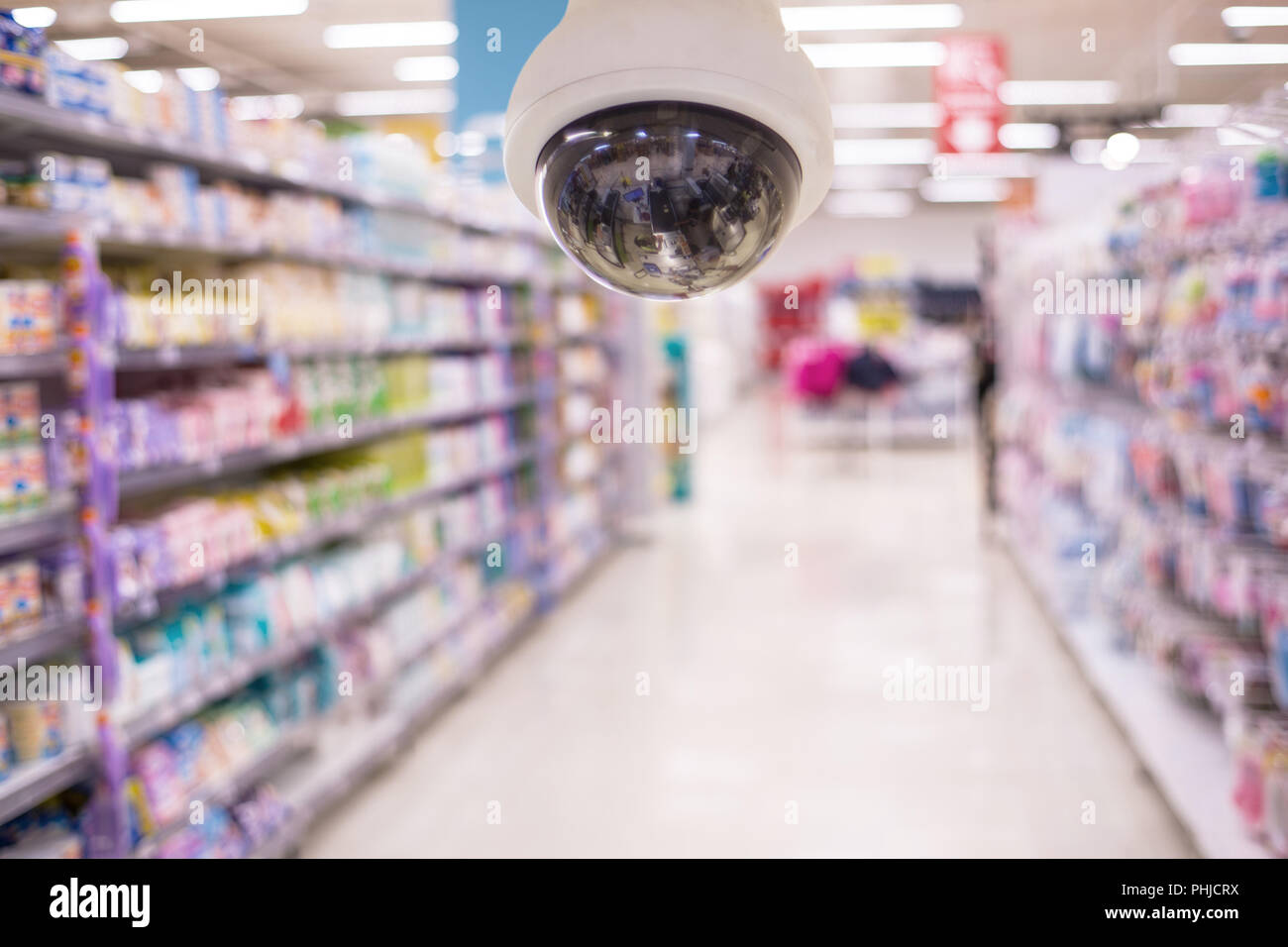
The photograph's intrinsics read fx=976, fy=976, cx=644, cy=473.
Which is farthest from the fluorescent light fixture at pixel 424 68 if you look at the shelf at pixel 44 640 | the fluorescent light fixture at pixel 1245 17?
the shelf at pixel 44 640

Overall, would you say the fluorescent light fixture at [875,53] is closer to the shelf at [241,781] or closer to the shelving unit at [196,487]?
the shelving unit at [196,487]

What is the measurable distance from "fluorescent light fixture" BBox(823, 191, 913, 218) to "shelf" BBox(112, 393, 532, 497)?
1592 centimetres

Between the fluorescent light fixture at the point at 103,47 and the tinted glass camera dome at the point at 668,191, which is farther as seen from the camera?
the fluorescent light fixture at the point at 103,47

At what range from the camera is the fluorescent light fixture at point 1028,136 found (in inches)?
521

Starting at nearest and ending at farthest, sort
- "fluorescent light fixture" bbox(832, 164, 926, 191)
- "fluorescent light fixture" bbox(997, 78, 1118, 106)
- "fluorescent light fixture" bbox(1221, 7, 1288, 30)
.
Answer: "fluorescent light fixture" bbox(1221, 7, 1288, 30)
"fluorescent light fixture" bbox(997, 78, 1118, 106)
"fluorescent light fixture" bbox(832, 164, 926, 191)

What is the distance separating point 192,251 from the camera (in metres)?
2.97

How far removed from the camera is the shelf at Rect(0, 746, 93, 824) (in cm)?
199

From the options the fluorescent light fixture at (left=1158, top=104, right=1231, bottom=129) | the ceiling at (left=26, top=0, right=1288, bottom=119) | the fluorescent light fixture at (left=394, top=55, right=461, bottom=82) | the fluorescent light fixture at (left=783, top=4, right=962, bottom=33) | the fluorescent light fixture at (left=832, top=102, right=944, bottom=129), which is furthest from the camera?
the fluorescent light fixture at (left=1158, top=104, right=1231, bottom=129)

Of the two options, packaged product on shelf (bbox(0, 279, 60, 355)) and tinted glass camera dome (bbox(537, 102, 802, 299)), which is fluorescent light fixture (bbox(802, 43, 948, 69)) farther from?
tinted glass camera dome (bbox(537, 102, 802, 299))

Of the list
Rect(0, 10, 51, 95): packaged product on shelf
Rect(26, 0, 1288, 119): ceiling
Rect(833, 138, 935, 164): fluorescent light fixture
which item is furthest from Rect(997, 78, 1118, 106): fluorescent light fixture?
Rect(0, 10, 51, 95): packaged product on shelf

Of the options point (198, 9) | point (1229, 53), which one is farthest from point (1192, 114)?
point (198, 9)

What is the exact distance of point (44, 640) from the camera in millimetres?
2094

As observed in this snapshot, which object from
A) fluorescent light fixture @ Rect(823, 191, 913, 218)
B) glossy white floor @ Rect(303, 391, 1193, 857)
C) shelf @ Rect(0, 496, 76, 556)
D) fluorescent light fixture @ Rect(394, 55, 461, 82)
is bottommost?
glossy white floor @ Rect(303, 391, 1193, 857)
